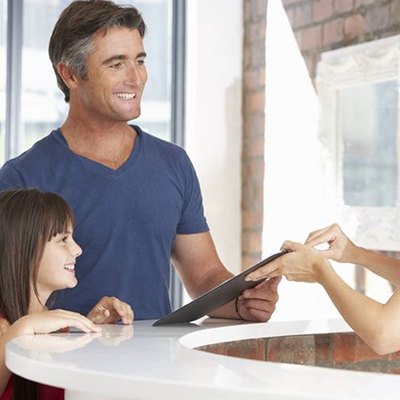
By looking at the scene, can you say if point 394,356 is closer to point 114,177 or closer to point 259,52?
point 114,177

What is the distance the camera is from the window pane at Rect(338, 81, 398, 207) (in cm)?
425

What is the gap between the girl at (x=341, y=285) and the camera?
5.66 feet

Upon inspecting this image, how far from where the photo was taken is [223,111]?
5508 mm

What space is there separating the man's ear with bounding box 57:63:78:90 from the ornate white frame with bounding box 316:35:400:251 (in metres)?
1.84

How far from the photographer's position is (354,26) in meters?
4.56

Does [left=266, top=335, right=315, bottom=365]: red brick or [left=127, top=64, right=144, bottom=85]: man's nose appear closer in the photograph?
[left=266, top=335, right=315, bottom=365]: red brick

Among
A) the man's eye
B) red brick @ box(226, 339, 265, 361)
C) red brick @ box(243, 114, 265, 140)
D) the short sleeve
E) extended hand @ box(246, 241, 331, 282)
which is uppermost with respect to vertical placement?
red brick @ box(243, 114, 265, 140)

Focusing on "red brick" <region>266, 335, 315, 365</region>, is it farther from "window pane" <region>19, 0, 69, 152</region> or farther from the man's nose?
"window pane" <region>19, 0, 69, 152</region>

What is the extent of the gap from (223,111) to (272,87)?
39 cm

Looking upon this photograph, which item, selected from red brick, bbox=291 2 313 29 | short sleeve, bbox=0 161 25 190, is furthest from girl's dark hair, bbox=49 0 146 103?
red brick, bbox=291 2 313 29

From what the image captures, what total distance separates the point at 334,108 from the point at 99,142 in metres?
2.20

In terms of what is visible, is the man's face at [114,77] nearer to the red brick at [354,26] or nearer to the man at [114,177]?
the man at [114,177]

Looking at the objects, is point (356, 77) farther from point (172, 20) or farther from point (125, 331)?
point (125, 331)

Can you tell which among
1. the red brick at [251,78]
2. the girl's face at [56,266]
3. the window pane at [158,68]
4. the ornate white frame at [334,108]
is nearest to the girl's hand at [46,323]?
the girl's face at [56,266]
